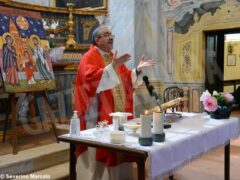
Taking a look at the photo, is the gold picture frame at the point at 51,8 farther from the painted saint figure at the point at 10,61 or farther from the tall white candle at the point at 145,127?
the tall white candle at the point at 145,127

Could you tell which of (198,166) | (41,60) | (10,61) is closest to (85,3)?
(41,60)

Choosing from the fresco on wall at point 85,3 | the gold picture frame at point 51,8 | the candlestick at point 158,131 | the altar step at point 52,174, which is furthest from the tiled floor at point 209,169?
the fresco on wall at point 85,3

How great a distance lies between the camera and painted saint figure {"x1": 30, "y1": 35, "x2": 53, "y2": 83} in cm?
421

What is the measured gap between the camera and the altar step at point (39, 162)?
3562 mm

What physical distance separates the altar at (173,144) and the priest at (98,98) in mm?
525

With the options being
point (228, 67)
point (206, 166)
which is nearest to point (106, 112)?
point (206, 166)

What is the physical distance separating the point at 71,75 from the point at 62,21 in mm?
955

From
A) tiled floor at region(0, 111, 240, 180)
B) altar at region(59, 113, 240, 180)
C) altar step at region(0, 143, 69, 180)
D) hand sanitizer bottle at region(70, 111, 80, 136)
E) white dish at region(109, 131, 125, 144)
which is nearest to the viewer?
altar at region(59, 113, 240, 180)

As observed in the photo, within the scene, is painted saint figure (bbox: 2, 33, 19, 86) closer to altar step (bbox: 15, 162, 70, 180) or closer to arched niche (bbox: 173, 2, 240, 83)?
altar step (bbox: 15, 162, 70, 180)

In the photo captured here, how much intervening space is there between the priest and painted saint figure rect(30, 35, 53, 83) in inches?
37.5

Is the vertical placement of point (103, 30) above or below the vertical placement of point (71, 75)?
above

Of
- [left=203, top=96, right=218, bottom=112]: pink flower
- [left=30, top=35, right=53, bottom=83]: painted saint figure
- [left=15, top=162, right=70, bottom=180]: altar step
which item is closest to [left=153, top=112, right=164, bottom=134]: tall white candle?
[left=203, top=96, right=218, bottom=112]: pink flower

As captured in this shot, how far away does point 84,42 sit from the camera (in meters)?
6.07

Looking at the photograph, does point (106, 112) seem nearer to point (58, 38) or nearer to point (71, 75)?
point (71, 75)
